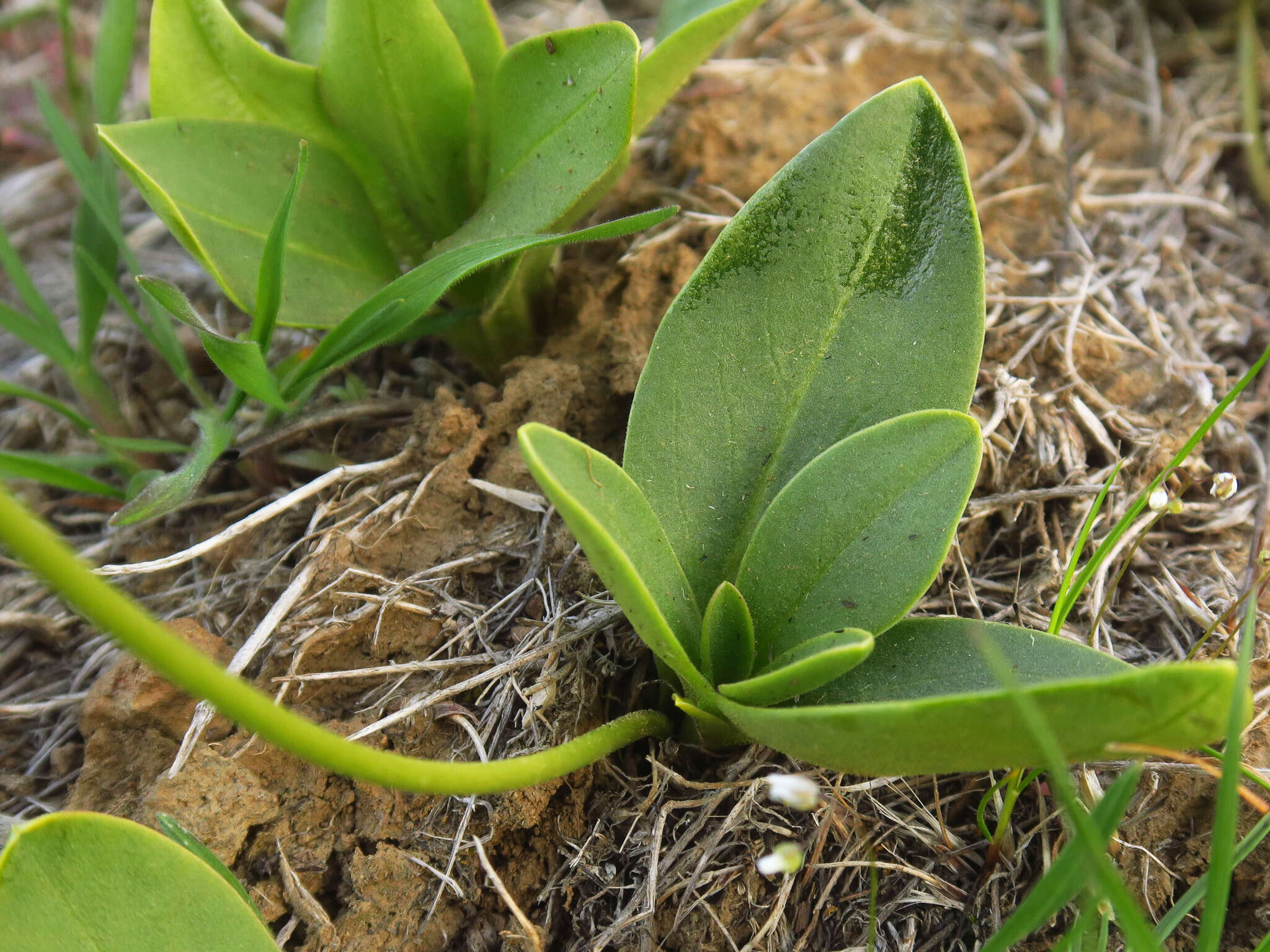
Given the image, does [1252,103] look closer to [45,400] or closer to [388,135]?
[388,135]

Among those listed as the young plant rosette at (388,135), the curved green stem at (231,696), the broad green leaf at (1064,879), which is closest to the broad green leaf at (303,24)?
the young plant rosette at (388,135)

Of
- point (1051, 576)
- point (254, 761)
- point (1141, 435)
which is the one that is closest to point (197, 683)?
point (254, 761)

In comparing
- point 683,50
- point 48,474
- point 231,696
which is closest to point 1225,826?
point 231,696

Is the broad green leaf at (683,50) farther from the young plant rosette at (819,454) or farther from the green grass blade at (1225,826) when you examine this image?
the green grass blade at (1225,826)

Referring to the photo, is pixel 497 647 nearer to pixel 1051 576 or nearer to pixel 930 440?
pixel 930 440

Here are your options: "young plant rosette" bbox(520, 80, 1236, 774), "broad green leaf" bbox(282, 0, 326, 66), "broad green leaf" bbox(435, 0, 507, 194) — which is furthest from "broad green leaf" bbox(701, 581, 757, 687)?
"broad green leaf" bbox(282, 0, 326, 66)

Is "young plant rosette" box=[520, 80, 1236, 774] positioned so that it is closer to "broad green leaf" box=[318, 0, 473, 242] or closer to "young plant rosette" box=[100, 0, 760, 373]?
"young plant rosette" box=[100, 0, 760, 373]
